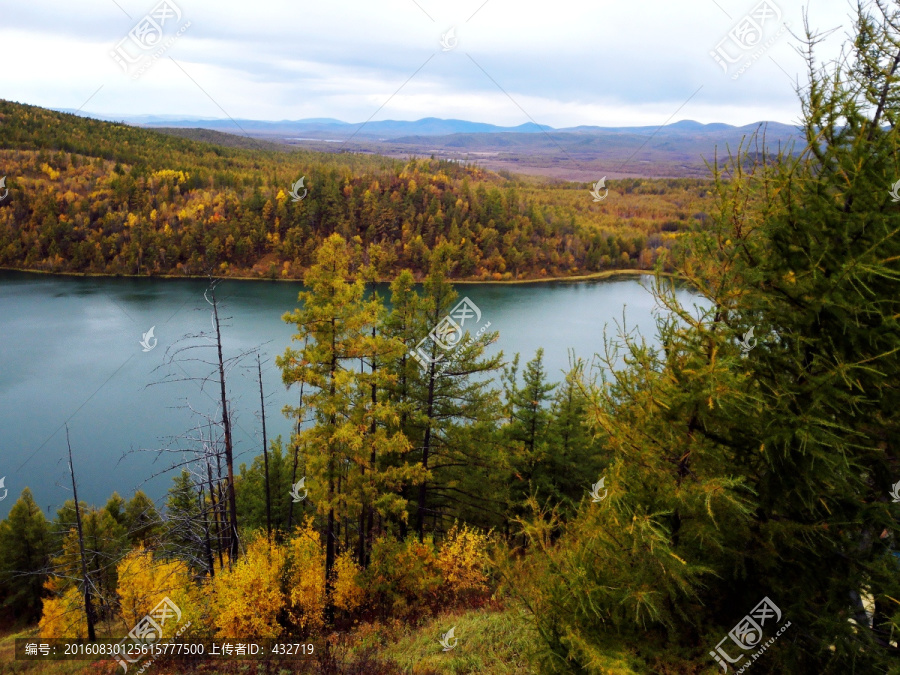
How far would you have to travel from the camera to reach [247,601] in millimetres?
8562

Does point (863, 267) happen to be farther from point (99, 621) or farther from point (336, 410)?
point (99, 621)

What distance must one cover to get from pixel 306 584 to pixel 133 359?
26.3 m

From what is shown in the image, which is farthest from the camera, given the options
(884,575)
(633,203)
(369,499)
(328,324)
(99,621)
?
(633,203)

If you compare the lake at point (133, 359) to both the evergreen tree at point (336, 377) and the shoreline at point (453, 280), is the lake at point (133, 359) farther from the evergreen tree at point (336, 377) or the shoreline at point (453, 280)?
the shoreline at point (453, 280)

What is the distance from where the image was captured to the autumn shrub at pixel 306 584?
9.05 m

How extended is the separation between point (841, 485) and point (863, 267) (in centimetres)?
121

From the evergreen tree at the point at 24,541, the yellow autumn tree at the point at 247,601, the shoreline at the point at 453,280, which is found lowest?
the evergreen tree at the point at 24,541

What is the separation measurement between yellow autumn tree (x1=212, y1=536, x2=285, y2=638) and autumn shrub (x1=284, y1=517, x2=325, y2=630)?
0.39 m

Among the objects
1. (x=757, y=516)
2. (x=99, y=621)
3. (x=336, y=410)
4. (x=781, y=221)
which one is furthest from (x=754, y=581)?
(x=99, y=621)

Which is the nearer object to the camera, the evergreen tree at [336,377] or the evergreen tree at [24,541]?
the evergreen tree at [336,377]

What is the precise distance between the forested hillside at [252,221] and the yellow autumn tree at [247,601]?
45.9m

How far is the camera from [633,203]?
100625 mm

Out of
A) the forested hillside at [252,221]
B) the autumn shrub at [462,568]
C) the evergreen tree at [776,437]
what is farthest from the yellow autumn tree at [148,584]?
the forested hillside at [252,221]

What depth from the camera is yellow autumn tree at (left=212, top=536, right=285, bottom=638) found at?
838cm
